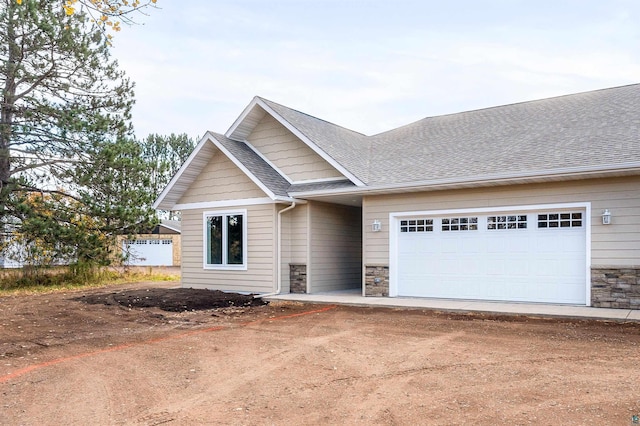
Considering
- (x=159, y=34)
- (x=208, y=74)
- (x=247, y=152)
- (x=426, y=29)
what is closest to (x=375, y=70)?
(x=426, y=29)

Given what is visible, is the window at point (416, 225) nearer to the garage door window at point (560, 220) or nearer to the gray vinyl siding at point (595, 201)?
the gray vinyl siding at point (595, 201)

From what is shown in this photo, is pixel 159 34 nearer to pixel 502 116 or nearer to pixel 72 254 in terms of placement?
pixel 72 254

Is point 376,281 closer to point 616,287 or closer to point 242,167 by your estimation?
point 242,167

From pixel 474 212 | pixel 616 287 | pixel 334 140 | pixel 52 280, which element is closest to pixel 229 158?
pixel 334 140

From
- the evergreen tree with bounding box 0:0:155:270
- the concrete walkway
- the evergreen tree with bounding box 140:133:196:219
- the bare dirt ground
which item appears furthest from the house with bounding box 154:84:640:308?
the evergreen tree with bounding box 140:133:196:219

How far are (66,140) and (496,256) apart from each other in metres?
13.1

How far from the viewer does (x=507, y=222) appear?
10664 millimetres

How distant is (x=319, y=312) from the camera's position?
10305 millimetres

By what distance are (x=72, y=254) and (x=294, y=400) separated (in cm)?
1379

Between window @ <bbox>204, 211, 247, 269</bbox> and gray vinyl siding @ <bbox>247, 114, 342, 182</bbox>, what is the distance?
176 centimetres

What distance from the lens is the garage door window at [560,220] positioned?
9898mm

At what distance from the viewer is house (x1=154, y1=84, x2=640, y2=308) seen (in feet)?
31.7

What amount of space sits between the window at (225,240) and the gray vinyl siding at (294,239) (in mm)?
1072

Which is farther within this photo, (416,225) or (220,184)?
(220,184)
